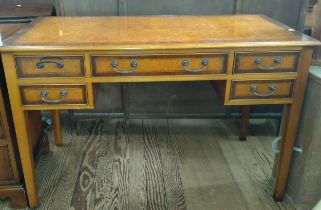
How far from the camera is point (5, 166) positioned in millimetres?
1497

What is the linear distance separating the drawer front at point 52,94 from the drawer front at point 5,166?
28 centimetres

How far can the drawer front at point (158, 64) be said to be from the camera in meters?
1.33

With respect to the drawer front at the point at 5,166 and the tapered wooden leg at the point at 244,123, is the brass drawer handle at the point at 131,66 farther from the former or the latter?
the tapered wooden leg at the point at 244,123

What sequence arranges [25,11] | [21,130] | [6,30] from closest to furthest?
[21,130] < [6,30] < [25,11]

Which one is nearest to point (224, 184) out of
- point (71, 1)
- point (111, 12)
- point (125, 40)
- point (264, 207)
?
point (264, 207)

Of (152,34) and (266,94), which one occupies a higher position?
(152,34)

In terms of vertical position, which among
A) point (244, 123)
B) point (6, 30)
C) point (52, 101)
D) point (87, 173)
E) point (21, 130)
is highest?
point (6, 30)

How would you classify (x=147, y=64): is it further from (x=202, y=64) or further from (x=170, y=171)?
(x=170, y=171)

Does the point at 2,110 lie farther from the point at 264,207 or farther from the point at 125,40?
the point at 264,207

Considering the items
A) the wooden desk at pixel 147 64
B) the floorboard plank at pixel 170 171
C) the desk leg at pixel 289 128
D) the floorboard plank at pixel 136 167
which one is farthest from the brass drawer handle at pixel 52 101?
the desk leg at pixel 289 128

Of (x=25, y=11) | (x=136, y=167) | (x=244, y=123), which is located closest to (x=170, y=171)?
(x=136, y=167)

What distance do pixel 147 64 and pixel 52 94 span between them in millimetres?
420

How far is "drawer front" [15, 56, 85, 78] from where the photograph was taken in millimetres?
1292

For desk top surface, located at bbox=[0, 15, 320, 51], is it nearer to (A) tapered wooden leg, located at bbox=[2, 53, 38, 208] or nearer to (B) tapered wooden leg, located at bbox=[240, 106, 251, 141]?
(A) tapered wooden leg, located at bbox=[2, 53, 38, 208]
